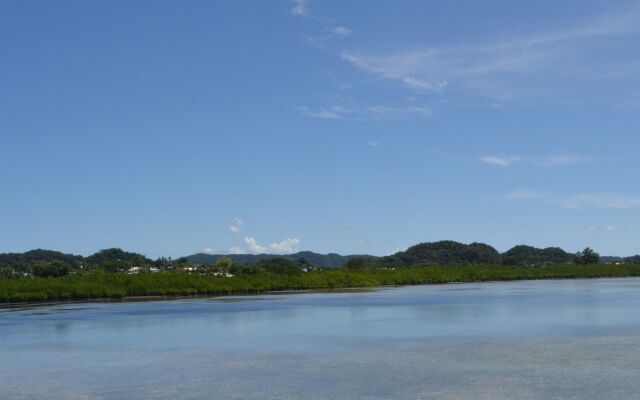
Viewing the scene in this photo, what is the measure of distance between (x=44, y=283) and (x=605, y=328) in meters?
30.7

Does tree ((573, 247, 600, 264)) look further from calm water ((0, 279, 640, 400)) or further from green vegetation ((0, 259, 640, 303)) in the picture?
calm water ((0, 279, 640, 400))

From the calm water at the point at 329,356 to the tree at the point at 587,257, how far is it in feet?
290

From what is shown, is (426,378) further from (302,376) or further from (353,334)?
(353,334)

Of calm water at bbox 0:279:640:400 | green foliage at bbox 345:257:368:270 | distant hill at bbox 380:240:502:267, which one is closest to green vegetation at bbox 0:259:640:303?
calm water at bbox 0:279:640:400

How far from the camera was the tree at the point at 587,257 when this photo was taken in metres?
111

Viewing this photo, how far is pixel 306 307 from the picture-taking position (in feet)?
105

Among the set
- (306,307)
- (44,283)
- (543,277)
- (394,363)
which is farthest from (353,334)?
(543,277)

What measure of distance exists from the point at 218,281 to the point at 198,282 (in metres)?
2.02

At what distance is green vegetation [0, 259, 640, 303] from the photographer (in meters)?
41.2

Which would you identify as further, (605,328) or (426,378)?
(605,328)

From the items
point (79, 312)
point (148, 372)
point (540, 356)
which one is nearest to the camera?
point (148, 372)

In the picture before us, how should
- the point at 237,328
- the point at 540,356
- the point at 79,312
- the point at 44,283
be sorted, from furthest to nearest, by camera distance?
1. the point at 44,283
2. the point at 79,312
3. the point at 237,328
4. the point at 540,356

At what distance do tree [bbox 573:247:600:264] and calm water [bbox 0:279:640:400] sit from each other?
8851cm

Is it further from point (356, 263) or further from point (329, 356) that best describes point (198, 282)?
point (356, 263)
